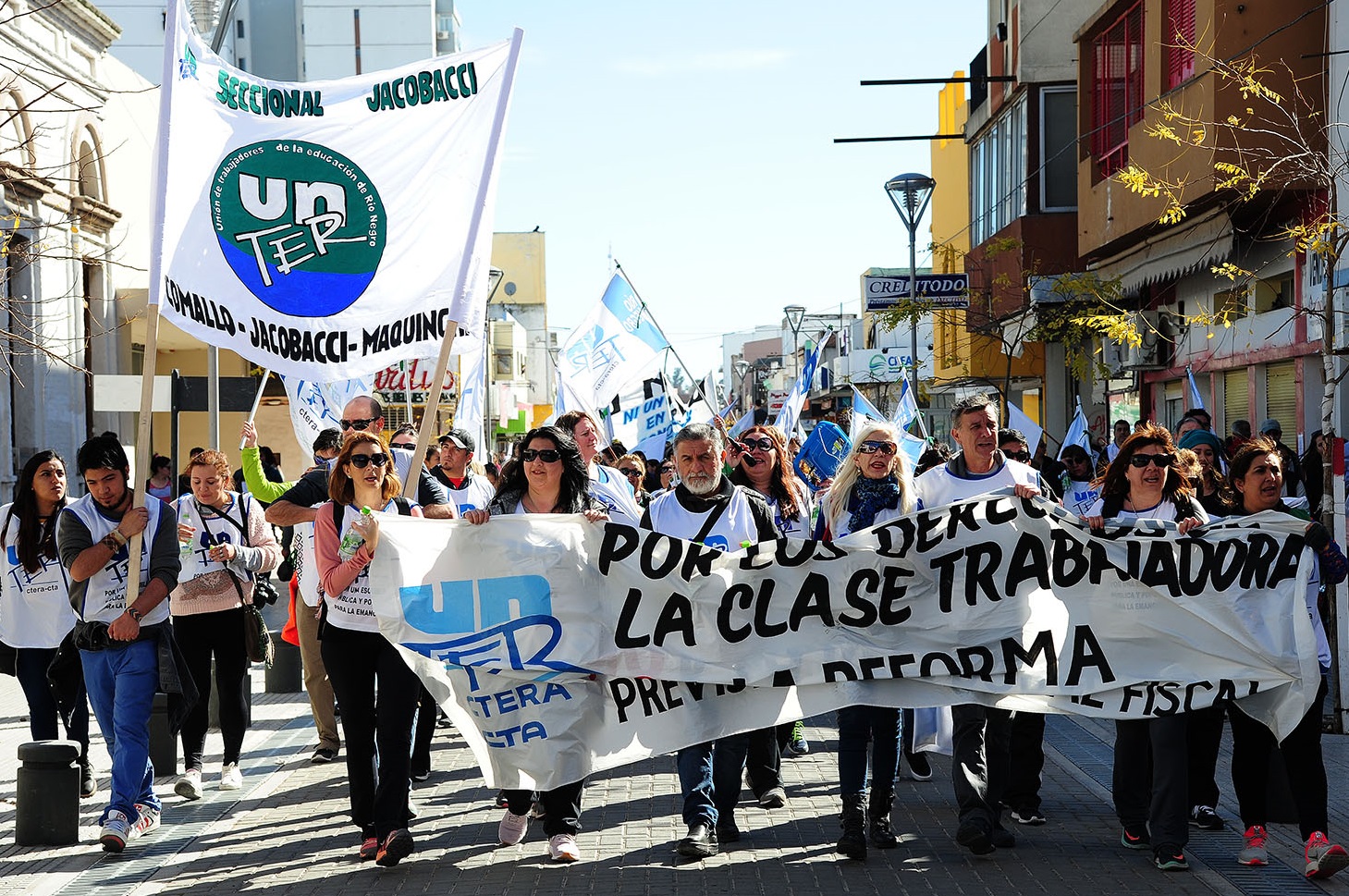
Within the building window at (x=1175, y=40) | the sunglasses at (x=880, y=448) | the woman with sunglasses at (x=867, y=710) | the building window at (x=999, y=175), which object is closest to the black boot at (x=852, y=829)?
the woman with sunglasses at (x=867, y=710)

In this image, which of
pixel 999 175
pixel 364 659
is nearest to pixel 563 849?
pixel 364 659

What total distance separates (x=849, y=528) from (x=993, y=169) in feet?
83.3

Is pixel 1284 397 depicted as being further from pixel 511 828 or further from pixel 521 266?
pixel 521 266

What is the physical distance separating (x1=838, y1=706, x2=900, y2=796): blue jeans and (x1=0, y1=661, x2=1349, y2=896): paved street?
34cm

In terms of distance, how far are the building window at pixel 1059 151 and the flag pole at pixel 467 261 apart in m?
21.7

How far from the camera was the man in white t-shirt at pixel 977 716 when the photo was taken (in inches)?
264

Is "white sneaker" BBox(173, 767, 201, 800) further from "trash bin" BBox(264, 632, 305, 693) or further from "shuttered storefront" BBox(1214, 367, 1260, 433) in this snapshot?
"shuttered storefront" BBox(1214, 367, 1260, 433)

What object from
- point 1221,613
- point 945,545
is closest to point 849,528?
point 945,545

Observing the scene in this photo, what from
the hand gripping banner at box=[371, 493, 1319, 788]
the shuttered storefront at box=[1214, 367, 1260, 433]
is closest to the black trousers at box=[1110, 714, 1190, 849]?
the hand gripping banner at box=[371, 493, 1319, 788]

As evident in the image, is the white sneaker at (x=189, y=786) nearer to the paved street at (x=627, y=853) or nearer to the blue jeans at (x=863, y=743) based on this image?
the paved street at (x=627, y=853)

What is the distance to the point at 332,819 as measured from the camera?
25.2 ft

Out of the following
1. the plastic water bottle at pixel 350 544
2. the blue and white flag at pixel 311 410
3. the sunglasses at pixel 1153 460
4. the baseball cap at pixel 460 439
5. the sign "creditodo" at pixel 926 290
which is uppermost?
the sign "creditodo" at pixel 926 290

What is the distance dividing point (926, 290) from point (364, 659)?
19.7m

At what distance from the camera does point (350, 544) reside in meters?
6.76
